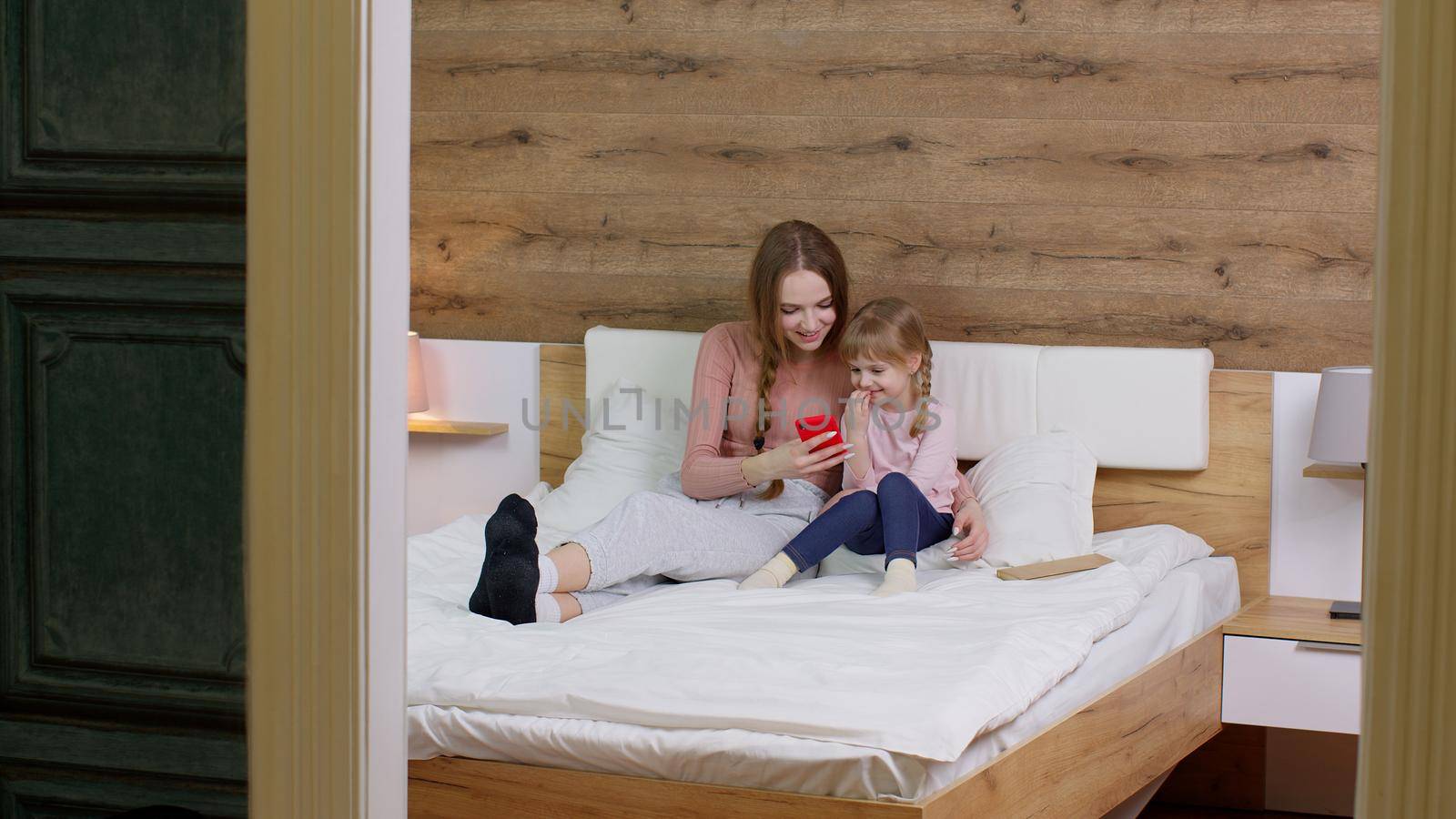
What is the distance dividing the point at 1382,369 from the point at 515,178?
2820 millimetres

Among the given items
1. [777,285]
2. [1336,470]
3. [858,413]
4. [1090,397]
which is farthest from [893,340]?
[1336,470]

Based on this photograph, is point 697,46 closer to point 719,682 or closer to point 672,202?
point 672,202

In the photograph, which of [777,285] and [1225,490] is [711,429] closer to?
[777,285]

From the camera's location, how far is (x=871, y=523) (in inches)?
102

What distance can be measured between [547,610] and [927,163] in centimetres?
161

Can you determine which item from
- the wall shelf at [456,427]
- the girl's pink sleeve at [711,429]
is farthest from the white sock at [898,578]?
the wall shelf at [456,427]

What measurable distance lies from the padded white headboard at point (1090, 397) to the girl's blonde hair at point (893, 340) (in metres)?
0.25

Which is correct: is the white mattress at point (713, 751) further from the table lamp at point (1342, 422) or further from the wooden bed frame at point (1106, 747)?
the table lamp at point (1342, 422)

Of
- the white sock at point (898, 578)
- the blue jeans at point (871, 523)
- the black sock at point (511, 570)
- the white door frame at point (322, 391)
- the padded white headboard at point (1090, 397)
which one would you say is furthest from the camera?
the padded white headboard at point (1090, 397)

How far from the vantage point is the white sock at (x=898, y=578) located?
237 cm

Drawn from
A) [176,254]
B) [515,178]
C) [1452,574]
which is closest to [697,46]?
[515,178]

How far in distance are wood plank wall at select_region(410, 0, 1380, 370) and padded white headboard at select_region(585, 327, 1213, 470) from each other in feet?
0.61

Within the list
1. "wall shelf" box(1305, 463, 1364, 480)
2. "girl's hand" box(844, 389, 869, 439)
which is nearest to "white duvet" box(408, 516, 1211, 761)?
"girl's hand" box(844, 389, 869, 439)

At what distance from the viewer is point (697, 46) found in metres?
3.33
